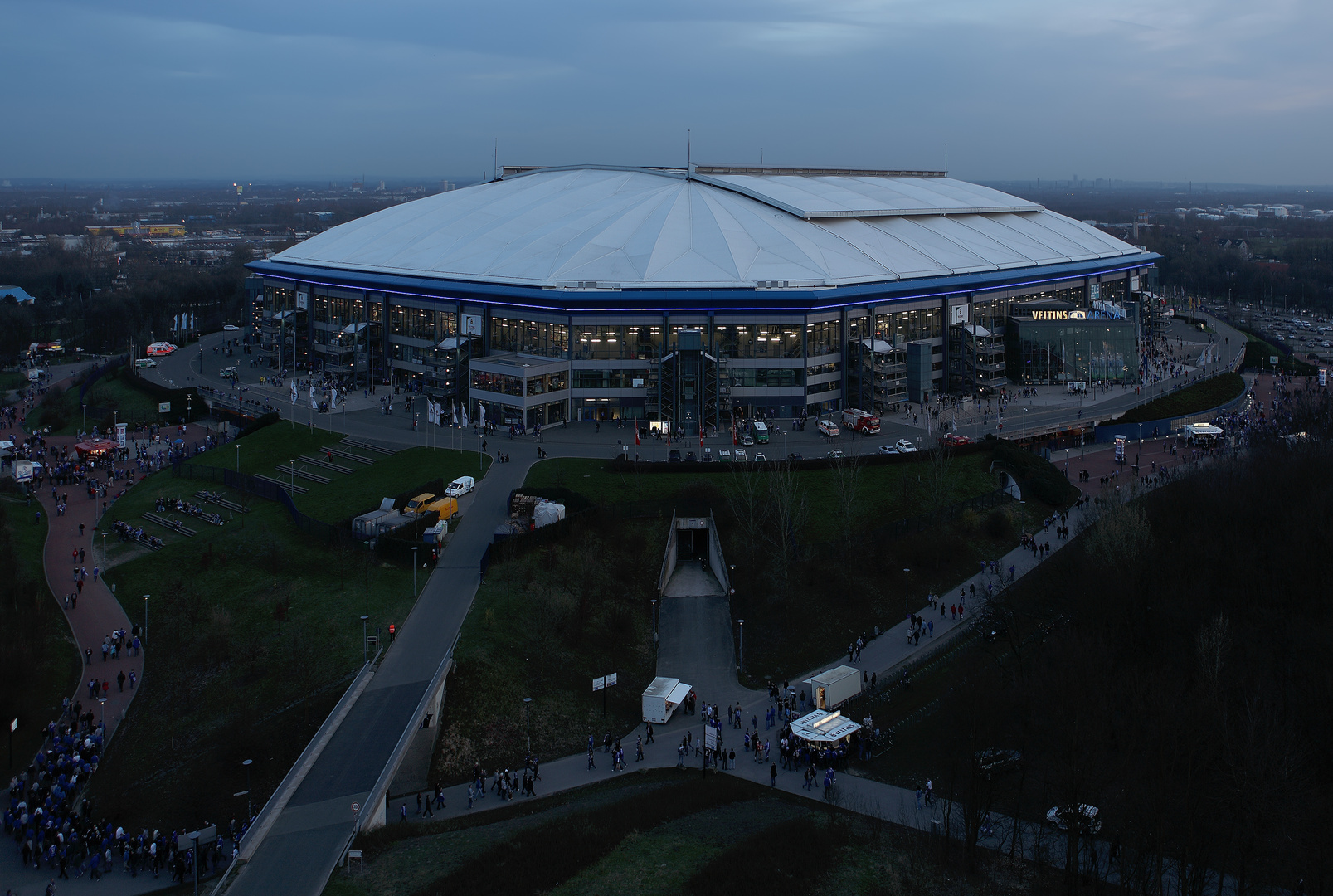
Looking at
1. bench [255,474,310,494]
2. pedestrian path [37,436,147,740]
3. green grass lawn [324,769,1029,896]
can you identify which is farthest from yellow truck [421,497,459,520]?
green grass lawn [324,769,1029,896]

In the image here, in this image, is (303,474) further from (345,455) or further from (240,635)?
(240,635)

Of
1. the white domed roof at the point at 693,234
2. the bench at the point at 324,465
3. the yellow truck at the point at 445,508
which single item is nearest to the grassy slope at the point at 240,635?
the bench at the point at 324,465

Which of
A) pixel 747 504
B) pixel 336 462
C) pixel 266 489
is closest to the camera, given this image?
pixel 747 504

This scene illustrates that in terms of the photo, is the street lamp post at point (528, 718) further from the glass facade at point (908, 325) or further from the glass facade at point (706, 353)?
the glass facade at point (908, 325)

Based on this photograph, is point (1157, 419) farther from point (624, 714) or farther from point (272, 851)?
point (272, 851)

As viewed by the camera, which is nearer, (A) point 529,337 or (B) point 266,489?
(B) point 266,489

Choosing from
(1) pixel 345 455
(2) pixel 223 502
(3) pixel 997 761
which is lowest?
(3) pixel 997 761

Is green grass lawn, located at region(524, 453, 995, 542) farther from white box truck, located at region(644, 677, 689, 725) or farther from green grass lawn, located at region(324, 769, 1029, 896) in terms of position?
green grass lawn, located at region(324, 769, 1029, 896)

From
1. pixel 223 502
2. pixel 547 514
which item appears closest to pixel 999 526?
pixel 547 514
